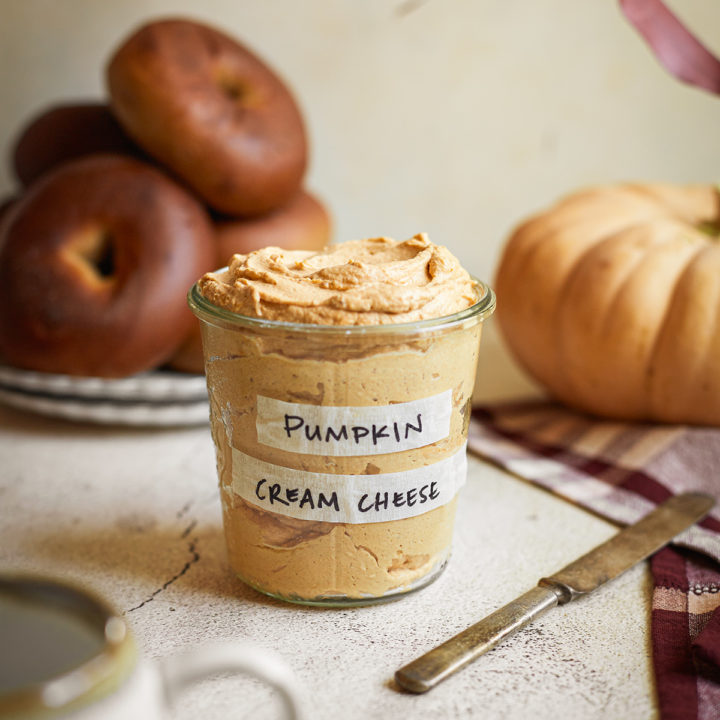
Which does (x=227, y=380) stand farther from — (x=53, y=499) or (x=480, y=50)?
(x=480, y=50)

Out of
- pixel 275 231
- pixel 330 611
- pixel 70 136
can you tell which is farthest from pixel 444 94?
pixel 330 611

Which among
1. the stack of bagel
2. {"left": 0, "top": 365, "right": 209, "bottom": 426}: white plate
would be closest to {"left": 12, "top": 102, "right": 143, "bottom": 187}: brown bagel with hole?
the stack of bagel

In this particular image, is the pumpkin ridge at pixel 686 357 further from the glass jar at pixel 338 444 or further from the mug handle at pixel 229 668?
the mug handle at pixel 229 668

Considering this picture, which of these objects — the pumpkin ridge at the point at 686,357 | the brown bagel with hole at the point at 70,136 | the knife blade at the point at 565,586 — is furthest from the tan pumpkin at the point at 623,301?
the brown bagel with hole at the point at 70,136

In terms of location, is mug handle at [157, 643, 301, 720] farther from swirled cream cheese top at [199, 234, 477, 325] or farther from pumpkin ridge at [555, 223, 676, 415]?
pumpkin ridge at [555, 223, 676, 415]

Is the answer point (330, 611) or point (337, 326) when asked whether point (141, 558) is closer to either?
point (330, 611)

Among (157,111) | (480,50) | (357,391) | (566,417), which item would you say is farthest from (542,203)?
(357,391)

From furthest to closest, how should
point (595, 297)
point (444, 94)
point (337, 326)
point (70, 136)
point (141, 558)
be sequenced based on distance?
point (444, 94) → point (70, 136) → point (595, 297) → point (141, 558) → point (337, 326)
